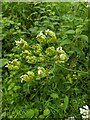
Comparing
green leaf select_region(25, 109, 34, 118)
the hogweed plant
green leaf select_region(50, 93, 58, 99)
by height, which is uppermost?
the hogweed plant

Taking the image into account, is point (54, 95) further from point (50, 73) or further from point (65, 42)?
point (65, 42)

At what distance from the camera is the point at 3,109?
4.46 ft

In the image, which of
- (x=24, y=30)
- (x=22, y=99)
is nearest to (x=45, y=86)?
(x=22, y=99)

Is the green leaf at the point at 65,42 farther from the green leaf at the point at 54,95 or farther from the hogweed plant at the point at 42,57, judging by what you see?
the green leaf at the point at 54,95

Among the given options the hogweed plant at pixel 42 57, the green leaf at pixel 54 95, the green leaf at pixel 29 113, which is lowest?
the green leaf at pixel 29 113

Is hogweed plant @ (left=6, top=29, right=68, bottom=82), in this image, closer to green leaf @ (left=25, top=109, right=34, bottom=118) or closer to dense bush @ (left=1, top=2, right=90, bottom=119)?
dense bush @ (left=1, top=2, right=90, bottom=119)

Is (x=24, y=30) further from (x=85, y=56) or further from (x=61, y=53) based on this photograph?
(x=61, y=53)

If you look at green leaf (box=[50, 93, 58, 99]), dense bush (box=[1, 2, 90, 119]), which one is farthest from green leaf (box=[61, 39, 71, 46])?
green leaf (box=[50, 93, 58, 99])

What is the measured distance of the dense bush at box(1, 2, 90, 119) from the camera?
125 centimetres

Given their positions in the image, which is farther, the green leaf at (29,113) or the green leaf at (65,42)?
the green leaf at (65,42)

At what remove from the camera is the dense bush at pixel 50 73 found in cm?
125

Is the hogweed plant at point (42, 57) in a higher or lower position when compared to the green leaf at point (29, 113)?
higher

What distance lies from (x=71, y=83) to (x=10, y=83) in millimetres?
234

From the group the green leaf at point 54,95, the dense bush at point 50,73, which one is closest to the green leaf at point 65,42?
the dense bush at point 50,73
